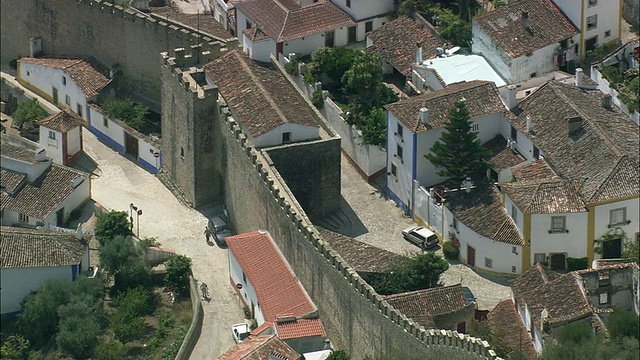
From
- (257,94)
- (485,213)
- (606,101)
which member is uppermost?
(257,94)

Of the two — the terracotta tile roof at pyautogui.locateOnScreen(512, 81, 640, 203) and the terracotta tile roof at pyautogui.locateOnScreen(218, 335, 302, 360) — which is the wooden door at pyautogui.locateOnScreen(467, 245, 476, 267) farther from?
the terracotta tile roof at pyautogui.locateOnScreen(218, 335, 302, 360)

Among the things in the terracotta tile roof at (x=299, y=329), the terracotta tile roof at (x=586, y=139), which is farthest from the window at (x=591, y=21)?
the terracotta tile roof at (x=299, y=329)

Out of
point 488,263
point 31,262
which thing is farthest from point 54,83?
point 488,263

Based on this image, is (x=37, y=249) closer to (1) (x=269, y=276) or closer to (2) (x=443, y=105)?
(1) (x=269, y=276)

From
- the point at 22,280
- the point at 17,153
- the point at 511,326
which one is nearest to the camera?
the point at 511,326

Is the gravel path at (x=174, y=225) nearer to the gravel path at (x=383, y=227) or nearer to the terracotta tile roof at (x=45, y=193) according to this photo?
the terracotta tile roof at (x=45, y=193)

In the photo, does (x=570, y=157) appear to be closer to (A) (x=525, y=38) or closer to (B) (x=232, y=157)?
(A) (x=525, y=38)

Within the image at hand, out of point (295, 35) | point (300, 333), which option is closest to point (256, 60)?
point (295, 35)
